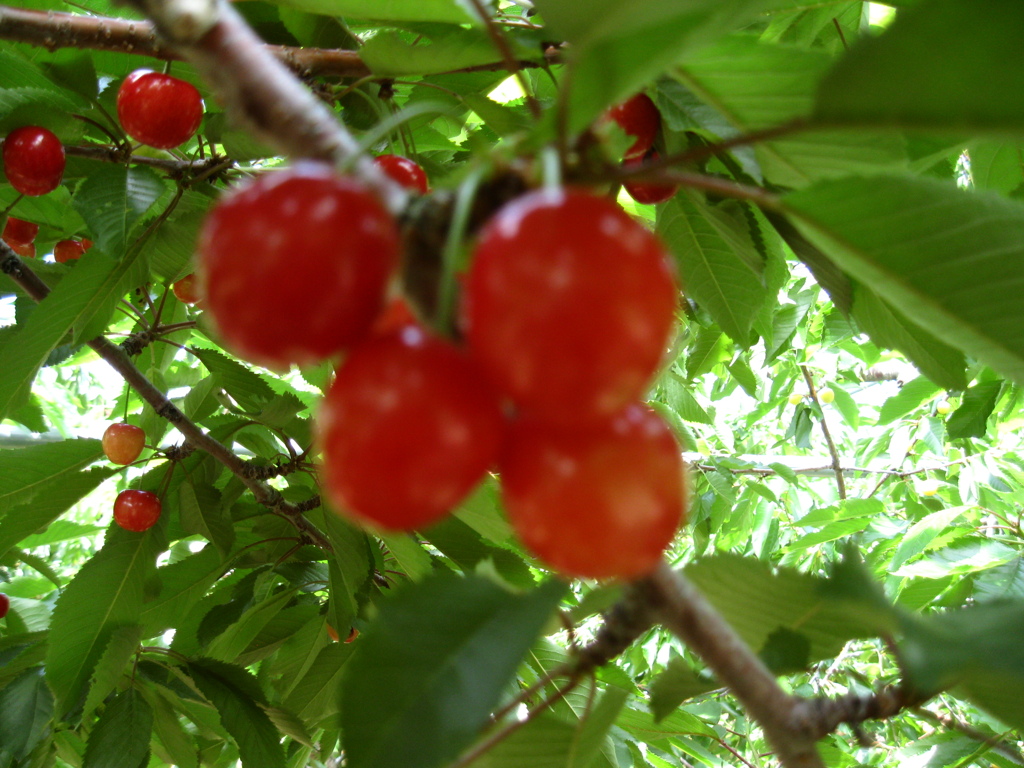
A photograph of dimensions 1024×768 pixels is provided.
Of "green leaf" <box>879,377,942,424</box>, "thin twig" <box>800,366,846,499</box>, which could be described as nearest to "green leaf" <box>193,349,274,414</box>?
"green leaf" <box>879,377,942,424</box>

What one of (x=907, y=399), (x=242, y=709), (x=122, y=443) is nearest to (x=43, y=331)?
(x=122, y=443)

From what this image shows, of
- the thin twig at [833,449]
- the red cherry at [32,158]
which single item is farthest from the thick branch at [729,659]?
the thin twig at [833,449]

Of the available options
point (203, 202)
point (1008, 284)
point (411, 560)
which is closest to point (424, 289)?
point (1008, 284)

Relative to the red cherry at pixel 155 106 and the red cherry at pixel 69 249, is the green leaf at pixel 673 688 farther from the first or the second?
the red cherry at pixel 69 249

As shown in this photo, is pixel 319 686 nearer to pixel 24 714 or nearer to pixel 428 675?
pixel 24 714

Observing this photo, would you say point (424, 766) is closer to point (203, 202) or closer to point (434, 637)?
point (434, 637)

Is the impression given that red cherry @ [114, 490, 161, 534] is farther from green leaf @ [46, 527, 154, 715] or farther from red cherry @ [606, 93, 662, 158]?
red cherry @ [606, 93, 662, 158]
